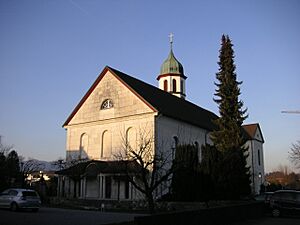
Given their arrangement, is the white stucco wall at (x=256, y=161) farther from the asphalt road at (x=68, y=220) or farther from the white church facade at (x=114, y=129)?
the asphalt road at (x=68, y=220)

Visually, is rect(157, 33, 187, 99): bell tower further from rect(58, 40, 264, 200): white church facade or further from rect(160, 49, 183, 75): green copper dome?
rect(58, 40, 264, 200): white church facade

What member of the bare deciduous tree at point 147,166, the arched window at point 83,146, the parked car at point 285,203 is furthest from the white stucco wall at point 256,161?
the parked car at point 285,203

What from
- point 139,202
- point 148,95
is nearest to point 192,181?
point 139,202

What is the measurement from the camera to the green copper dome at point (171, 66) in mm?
54175

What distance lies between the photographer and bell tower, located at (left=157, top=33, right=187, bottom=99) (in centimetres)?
5331

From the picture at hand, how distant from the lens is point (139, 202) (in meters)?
30.2

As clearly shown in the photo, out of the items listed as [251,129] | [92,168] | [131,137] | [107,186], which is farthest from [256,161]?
[92,168]

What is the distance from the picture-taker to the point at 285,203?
23.4m

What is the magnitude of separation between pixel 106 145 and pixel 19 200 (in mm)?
14351

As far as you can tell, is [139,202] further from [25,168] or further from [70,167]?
[25,168]

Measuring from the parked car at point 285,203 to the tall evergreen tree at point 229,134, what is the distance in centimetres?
646

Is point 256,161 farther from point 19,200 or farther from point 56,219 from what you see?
point 56,219

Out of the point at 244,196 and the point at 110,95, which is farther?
the point at 110,95

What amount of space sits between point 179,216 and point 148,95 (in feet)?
74.1
